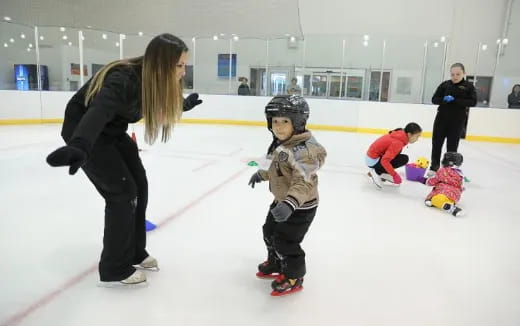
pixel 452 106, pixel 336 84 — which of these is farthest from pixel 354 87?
pixel 452 106

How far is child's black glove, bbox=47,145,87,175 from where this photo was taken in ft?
3.16

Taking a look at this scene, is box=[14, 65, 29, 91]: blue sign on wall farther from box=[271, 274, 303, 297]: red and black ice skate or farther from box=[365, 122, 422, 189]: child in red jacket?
box=[271, 274, 303, 297]: red and black ice skate

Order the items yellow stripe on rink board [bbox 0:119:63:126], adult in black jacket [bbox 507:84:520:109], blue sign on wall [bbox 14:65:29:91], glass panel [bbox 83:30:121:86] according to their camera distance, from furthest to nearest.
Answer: glass panel [bbox 83:30:121:86] < adult in black jacket [bbox 507:84:520:109] < blue sign on wall [bbox 14:65:29:91] < yellow stripe on rink board [bbox 0:119:63:126]

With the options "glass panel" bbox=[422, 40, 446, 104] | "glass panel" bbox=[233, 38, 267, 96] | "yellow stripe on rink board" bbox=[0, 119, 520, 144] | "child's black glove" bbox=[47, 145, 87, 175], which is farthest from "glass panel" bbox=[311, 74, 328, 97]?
"child's black glove" bbox=[47, 145, 87, 175]

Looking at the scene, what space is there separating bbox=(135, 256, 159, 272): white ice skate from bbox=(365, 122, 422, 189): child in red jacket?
2344mm

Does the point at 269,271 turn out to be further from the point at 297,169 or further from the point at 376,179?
the point at 376,179

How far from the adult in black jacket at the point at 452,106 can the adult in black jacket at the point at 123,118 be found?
3.34 metres

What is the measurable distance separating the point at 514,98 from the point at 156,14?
7524 millimetres

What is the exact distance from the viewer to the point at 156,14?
6668 mm

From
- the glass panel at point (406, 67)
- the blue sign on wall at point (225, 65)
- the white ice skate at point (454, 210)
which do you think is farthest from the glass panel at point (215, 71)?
the white ice skate at point (454, 210)

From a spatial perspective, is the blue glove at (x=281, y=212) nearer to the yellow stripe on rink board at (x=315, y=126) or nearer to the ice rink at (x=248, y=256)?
the ice rink at (x=248, y=256)

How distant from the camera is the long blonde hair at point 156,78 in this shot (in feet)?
4.43

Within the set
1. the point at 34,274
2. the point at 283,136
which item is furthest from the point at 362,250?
the point at 34,274

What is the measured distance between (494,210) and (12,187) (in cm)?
392
